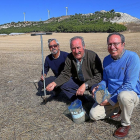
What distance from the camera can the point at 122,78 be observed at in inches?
104

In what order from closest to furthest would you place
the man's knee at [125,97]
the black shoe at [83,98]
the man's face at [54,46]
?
the man's knee at [125,97]
the black shoe at [83,98]
the man's face at [54,46]

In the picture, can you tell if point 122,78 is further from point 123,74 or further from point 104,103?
point 104,103

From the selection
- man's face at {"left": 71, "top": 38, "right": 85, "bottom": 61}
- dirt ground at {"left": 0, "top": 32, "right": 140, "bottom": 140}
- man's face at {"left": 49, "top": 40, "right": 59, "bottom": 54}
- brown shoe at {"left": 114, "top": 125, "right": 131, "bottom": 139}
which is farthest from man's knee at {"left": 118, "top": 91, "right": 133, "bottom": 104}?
man's face at {"left": 49, "top": 40, "right": 59, "bottom": 54}

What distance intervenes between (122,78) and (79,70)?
3.00ft

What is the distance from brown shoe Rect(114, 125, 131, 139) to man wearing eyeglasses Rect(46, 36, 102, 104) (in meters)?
0.80

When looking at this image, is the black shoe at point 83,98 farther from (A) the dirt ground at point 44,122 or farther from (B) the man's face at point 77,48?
(B) the man's face at point 77,48

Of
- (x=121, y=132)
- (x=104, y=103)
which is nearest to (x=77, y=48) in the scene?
(x=104, y=103)

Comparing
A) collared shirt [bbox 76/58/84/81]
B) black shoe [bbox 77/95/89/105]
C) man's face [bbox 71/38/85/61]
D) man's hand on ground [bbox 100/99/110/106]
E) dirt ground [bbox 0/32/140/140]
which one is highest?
man's face [bbox 71/38/85/61]

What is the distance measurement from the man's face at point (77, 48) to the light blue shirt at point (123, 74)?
0.49 m

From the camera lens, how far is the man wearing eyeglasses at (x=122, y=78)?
2492mm

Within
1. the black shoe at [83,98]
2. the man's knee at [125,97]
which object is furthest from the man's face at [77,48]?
the man's knee at [125,97]

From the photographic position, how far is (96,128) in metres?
2.81

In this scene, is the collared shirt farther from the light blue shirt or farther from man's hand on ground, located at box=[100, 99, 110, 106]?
man's hand on ground, located at box=[100, 99, 110, 106]

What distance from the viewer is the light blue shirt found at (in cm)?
252
